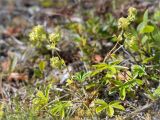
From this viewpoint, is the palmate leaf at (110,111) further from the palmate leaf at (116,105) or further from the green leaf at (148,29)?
the green leaf at (148,29)

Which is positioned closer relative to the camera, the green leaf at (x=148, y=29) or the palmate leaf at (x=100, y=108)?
the palmate leaf at (x=100, y=108)

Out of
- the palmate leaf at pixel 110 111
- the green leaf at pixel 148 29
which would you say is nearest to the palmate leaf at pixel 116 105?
the palmate leaf at pixel 110 111

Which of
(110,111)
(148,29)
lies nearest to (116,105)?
(110,111)

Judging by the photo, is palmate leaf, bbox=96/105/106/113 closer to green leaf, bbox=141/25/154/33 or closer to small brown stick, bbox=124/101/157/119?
small brown stick, bbox=124/101/157/119

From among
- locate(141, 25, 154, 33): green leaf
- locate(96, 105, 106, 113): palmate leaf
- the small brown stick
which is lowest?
the small brown stick

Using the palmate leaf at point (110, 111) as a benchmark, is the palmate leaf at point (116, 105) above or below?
above

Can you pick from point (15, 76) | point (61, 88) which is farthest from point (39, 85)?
point (15, 76)

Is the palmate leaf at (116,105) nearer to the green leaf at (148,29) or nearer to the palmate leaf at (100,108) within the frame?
the palmate leaf at (100,108)

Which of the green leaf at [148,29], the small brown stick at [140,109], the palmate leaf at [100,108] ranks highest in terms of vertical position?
the green leaf at [148,29]

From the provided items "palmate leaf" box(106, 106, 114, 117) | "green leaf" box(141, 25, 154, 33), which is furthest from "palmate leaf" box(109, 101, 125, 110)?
"green leaf" box(141, 25, 154, 33)

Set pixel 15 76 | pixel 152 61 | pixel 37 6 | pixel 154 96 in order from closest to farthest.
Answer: pixel 154 96 → pixel 152 61 → pixel 15 76 → pixel 37 6

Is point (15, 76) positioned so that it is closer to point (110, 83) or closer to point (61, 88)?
point (61, 88)
